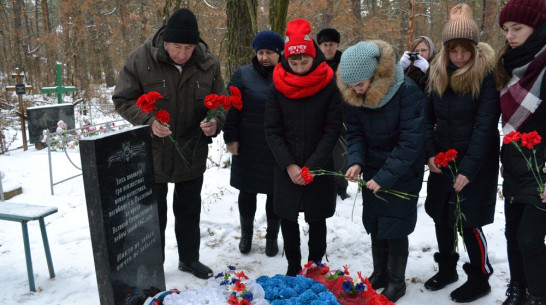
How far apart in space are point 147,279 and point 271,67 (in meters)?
1.89

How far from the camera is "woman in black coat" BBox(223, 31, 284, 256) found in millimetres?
3256

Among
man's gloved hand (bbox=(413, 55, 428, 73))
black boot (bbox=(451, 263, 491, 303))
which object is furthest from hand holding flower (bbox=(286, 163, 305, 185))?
man's gloved hand (bbox=(413, 55, 428, 73))

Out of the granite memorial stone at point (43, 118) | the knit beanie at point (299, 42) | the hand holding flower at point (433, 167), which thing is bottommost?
the granite memorial stone at point (43, 118)

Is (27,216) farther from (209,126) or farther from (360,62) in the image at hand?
(360,62)

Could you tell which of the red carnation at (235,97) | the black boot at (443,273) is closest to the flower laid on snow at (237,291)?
the red carnation at (235,97)

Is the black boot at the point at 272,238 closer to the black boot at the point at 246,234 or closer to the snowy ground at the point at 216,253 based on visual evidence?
the snowy ground at the point at 216,253

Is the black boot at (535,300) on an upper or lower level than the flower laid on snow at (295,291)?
lower

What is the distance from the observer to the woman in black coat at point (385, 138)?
98.8 inches

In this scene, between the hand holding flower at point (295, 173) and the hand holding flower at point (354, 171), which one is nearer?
the hand holding flower at point (354, 171)

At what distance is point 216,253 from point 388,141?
2.03m

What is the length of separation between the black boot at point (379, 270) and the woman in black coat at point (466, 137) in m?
0.45

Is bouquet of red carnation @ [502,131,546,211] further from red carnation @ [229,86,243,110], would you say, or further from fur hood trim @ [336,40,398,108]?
red carnation @ [229,86,243,110]

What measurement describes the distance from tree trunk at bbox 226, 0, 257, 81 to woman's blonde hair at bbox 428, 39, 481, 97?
329cm

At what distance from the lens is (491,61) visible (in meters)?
2.59
